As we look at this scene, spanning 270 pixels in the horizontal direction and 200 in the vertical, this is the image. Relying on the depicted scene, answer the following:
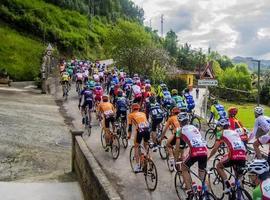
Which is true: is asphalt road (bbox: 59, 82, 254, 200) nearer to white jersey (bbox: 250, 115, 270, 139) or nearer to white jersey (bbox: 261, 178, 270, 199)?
white jersey (bbox: 250, 115, 270, 139)

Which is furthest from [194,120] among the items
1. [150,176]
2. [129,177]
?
[150,176]

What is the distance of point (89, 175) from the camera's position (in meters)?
10.8

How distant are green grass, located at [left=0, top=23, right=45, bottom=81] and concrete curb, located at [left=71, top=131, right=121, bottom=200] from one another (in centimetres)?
Answer: 2897

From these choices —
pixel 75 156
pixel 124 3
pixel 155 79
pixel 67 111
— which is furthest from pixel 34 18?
pixel 124 3

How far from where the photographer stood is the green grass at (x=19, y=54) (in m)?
42.3

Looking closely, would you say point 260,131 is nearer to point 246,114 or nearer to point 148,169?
point 148,169

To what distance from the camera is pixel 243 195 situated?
8297 millimetres

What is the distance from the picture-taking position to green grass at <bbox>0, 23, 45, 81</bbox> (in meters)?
42.3

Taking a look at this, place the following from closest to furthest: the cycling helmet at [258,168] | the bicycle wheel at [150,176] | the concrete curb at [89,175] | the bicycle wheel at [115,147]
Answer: the cycling helmet at [258,168] < the concrete curb at [89,175] < the bicycle wheel at [150,176] < the bicycle wheel at [115,147]

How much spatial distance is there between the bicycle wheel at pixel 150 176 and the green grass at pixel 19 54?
32.4 metres

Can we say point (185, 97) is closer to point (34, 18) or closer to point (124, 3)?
point (34, 18)

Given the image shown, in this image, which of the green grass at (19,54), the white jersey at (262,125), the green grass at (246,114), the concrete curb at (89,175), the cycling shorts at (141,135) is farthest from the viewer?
the green grass at (246,114)

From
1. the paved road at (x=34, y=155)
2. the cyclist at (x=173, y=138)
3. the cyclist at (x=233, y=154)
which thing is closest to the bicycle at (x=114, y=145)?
the paved road at (x=34, y=155)

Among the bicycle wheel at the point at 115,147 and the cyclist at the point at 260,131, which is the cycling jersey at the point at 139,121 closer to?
the bicycle wheel at the point at 115,147
